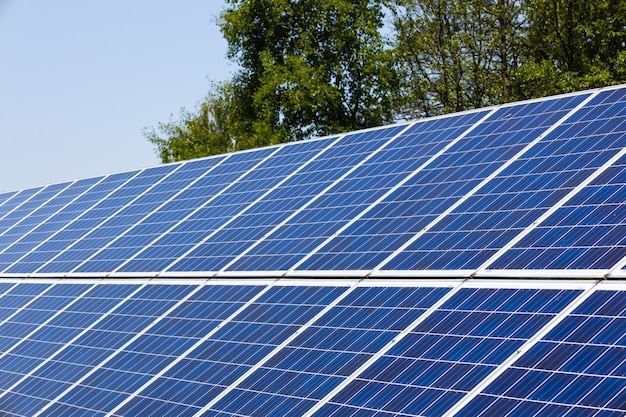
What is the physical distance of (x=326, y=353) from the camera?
15.5m

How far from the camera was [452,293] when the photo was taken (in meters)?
15.5

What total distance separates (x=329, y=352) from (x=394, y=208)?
4.71 m

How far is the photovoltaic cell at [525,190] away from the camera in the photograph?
1669cm

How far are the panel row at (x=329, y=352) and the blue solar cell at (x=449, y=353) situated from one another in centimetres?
2

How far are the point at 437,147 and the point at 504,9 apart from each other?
128 ft

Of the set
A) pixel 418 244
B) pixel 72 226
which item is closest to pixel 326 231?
pixel 418 244

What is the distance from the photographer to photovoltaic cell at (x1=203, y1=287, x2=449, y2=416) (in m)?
14.9

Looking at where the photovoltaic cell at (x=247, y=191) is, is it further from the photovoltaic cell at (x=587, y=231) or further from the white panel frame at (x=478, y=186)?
the photovoltaic cell at (x=587, y=231)

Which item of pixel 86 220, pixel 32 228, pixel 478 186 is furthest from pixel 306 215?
pixel 32 228

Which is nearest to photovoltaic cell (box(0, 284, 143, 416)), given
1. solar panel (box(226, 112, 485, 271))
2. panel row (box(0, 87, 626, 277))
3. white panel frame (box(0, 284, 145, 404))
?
white panel frame (box(0, 284, 145, 404))

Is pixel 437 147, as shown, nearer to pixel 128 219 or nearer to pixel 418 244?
pixel 418 244

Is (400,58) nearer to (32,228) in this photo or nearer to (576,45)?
(576,45)

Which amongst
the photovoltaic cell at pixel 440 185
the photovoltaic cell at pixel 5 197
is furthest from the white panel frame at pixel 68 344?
the photovoltaic cell at pixel 5 197

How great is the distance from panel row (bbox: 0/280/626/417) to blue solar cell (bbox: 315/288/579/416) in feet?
0.07
